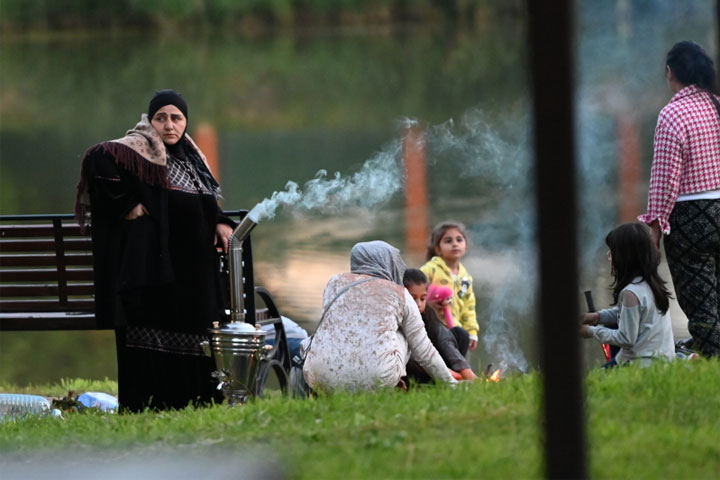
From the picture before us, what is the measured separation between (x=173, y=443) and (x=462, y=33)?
153 feet

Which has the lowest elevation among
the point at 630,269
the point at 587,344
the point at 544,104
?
the point at 587,344

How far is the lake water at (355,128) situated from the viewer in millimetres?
10562

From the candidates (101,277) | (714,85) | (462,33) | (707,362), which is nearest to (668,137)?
(714,85)

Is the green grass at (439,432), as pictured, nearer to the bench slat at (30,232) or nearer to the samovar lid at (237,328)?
the samovar lid at (237,328)

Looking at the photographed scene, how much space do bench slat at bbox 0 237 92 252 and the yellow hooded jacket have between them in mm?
1963

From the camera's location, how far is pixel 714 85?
6.21 m

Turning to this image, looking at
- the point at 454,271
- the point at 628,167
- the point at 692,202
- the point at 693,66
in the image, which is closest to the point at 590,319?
the point at 692,202

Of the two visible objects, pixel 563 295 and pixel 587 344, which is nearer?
pixel 563 295

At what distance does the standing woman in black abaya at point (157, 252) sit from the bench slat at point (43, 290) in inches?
44.3

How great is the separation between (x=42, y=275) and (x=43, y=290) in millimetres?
97

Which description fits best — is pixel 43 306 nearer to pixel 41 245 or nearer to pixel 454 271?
pixel 41 245

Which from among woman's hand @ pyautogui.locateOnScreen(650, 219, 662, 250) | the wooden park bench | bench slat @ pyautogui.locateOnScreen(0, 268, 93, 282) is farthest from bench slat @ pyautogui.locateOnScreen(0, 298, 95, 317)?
woman's hand @ pyautogui.locateOnScreen(650, 219, 662, 250)

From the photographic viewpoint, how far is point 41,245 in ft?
25.1

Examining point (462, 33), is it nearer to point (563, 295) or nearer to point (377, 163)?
point (377, 163)
